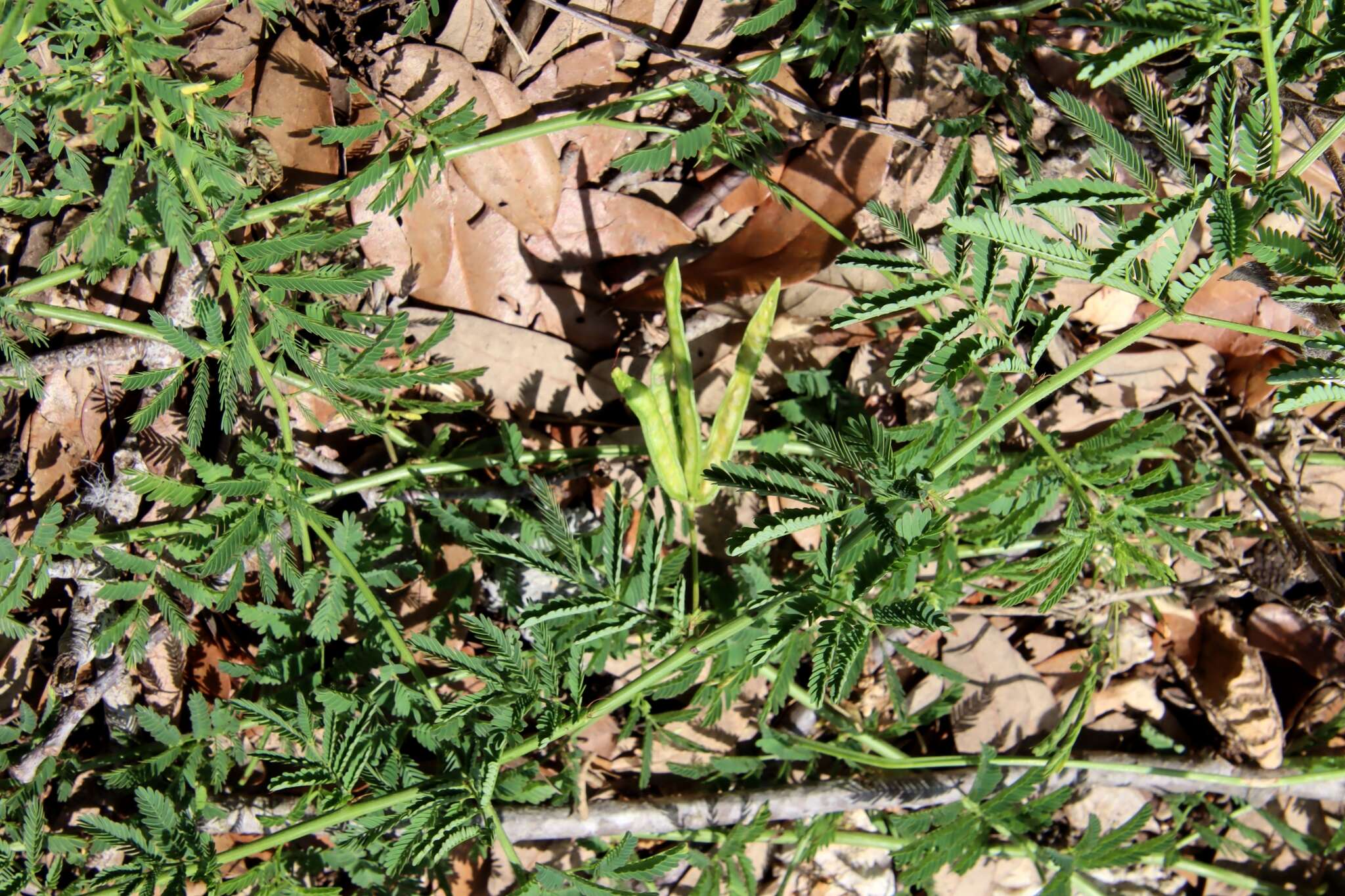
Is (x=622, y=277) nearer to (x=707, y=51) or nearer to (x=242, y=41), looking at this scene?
(x=707, y=51)

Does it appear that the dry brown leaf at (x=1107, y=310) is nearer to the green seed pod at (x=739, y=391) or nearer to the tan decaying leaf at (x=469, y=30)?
the green seed pod at (x=739, y=391)

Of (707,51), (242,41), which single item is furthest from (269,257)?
(707,51)

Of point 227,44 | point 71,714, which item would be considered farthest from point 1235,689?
point 227,44

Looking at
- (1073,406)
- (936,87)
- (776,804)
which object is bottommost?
(776,804)

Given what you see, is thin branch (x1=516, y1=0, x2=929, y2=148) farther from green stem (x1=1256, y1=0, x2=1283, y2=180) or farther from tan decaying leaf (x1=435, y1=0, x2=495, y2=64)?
green stem (x1=1256, y1=0, x2=1283, y2=180)

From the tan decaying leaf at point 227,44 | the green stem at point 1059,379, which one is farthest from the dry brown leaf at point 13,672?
the green stem at point 1059,379

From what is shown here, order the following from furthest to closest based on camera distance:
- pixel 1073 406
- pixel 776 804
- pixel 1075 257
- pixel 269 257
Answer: pixel 1073 406
pixel 776 804
pixel 269 257
pixel 1075 257

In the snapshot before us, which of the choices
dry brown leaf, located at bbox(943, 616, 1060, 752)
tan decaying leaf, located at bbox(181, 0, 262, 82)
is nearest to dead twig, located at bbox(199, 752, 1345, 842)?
dry brown leaf, located at bbox(943, 616, 1060, 752)

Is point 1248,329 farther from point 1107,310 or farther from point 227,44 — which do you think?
point 227,44
